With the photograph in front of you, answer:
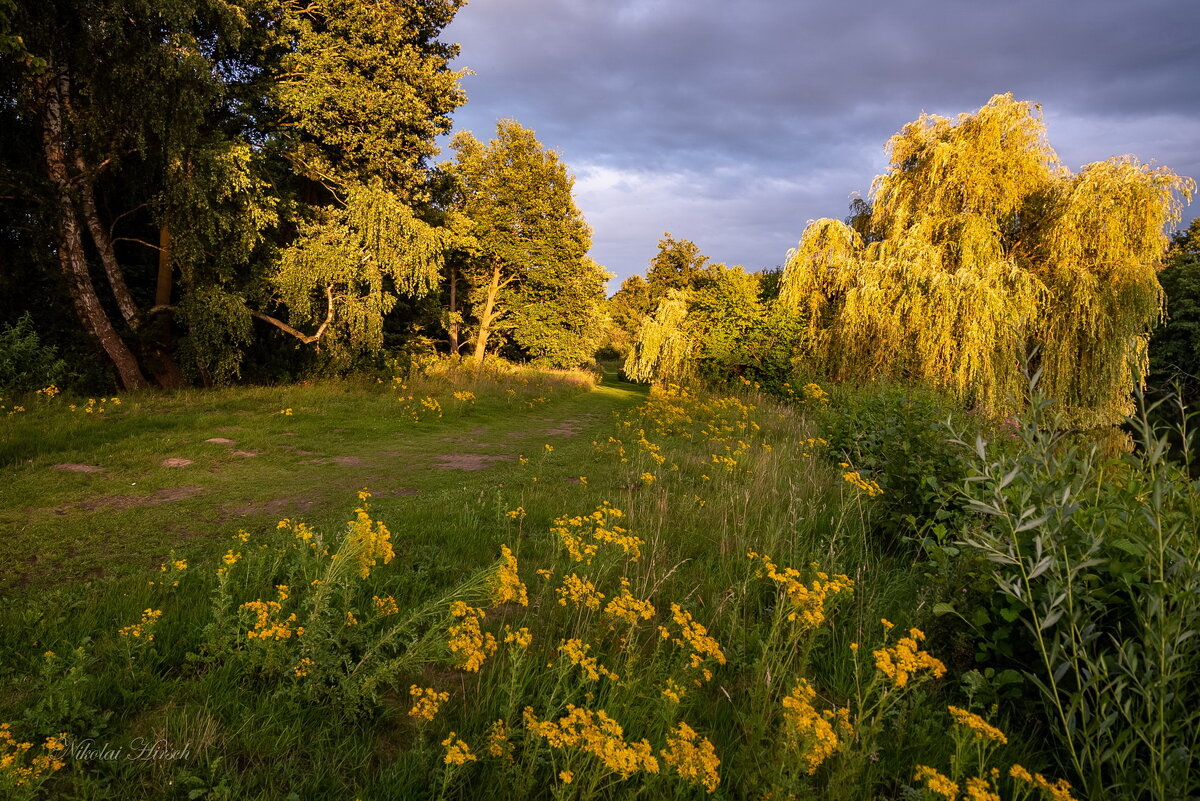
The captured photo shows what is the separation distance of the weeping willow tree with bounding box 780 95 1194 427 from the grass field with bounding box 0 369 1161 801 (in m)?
7.90

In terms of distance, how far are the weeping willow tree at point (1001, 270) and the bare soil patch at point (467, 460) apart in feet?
25.8

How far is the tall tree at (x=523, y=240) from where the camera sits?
27203 mm

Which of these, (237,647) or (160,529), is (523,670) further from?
(160,529)

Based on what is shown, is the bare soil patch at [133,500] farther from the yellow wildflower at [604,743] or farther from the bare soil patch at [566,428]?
the bare soil patch at [566,428]

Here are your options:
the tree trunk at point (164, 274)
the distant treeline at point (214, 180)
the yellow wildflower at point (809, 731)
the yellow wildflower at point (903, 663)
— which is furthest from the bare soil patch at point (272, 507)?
the tree trunk at point (164, 274)

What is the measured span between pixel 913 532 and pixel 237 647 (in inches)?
198

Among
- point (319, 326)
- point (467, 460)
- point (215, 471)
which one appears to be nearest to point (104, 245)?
point (319, 326)

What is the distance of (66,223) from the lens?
9.82m

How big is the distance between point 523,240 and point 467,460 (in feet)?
72.1

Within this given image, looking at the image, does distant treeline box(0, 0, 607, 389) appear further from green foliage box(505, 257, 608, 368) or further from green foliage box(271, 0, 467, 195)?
green foliage box(505, 257, 608, 368)

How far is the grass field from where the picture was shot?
6.11ft

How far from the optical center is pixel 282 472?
22.1ft

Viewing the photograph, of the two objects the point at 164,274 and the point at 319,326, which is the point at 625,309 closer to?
the point at 319,326

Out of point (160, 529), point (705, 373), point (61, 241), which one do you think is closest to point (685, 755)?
point (160, 529)
